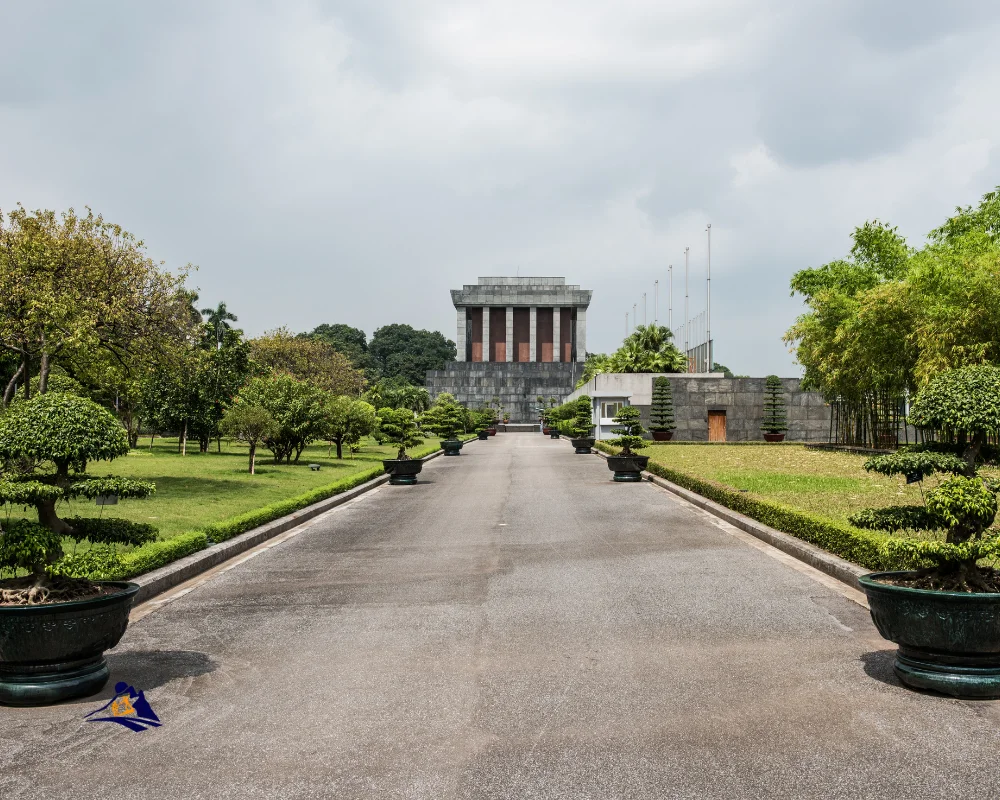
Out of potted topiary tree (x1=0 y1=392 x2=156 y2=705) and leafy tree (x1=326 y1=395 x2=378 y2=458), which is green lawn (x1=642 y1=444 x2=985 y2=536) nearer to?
potted topiary tree (x1=0 y1=392 x2=156 y2=705)

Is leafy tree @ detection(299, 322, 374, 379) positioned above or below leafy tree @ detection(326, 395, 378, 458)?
above

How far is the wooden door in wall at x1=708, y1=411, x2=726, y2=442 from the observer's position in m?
58.0

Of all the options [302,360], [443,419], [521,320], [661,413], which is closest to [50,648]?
[661,413]

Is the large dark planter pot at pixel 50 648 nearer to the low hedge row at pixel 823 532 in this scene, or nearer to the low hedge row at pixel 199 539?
the low hedge row at pixel 199 539

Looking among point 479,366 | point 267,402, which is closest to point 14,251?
point 267,402

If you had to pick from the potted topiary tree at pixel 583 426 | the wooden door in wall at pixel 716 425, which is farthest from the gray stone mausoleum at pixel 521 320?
the wooden door in wall at pixel 716 425

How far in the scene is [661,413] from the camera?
56.2 meters

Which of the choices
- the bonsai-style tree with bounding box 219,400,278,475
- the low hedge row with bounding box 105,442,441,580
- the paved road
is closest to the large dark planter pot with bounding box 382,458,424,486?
the bonsai-style tree with bounding box 219,400,278,475

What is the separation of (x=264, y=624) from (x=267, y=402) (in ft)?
78.1

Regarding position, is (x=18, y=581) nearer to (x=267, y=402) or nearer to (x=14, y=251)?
(x=14, y=251)

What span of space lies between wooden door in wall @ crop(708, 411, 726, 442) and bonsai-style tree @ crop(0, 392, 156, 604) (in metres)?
53.6

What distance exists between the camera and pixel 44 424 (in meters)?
6.57

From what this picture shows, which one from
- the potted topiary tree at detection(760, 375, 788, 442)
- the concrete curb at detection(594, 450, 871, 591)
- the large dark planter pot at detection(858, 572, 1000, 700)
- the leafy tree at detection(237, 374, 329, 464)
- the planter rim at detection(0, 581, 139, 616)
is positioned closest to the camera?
the planter rim at detection(0, 581, 139, 616)

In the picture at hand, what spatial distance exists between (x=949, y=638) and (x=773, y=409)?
178ft
